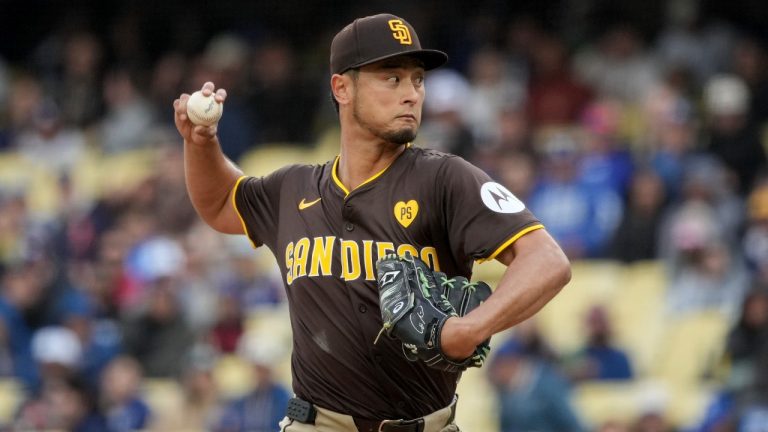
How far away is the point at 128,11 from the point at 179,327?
5.24 meters

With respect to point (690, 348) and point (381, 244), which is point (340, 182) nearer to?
point (381, 244)

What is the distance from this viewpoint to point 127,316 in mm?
10914

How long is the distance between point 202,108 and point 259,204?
0.42m

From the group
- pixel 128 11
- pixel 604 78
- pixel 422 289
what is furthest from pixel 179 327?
pixel 422 289

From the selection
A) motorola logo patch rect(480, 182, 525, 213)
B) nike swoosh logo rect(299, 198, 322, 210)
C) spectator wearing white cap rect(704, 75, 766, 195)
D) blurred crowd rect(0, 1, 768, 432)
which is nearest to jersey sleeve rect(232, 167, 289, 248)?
nike swoosh logo rect(299, 198, 322, 210)

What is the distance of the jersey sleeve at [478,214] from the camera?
4.23 meters

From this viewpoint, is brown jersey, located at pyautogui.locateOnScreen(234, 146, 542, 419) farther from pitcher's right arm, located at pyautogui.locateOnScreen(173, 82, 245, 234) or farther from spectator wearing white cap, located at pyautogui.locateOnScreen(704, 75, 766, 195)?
spectator wearing white cap, located at pyautogui.locateOnScreen(704, 75, 766, 195)

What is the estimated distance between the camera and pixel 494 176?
10312mm

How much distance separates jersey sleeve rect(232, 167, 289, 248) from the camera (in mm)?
4965

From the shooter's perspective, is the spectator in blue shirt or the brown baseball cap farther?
the spectator in blue shirt

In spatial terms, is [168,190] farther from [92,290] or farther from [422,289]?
[422,289]

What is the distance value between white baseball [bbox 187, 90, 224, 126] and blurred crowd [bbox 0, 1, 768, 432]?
4150 mm

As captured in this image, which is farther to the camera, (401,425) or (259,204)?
(259,204)

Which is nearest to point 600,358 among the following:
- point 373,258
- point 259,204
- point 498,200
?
point 259,204
